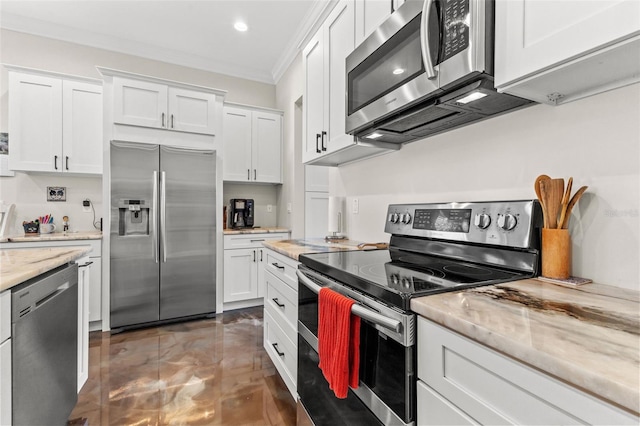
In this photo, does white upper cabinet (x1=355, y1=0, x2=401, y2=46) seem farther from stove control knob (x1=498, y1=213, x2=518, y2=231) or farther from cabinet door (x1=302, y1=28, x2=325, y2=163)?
stove control knob (x1=498, y1=213, x2=518, y2=231)

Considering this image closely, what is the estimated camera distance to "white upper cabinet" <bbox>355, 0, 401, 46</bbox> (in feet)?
4.69

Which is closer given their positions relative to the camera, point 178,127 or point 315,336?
point 315,336

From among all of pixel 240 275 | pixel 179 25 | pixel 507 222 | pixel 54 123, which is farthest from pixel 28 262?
pixel 179 25

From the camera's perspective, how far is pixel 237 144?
12.1 ft

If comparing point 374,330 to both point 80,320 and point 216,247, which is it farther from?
point 216,247

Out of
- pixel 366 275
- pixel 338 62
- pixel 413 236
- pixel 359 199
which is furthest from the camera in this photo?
pixel 359 199

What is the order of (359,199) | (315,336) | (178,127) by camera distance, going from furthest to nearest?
(178,127)
(359,199)
(315,336)

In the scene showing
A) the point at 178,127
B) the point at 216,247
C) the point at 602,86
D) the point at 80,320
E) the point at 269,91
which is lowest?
the point at 80,320

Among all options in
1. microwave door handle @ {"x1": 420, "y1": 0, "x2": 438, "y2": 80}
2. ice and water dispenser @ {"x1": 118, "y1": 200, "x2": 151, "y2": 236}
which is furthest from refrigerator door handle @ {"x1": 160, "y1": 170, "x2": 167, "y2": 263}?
microwave door handle @ {"x1": 420, "y1": 0, "x2": 438, "y2": 80}

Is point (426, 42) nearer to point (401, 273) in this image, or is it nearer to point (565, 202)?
point (565, 202)

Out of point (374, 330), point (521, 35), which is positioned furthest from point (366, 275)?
point (521, 35)

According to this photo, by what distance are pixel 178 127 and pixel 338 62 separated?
6.74 feet

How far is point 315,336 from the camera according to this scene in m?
1.32

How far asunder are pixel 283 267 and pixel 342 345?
0.86 meters
